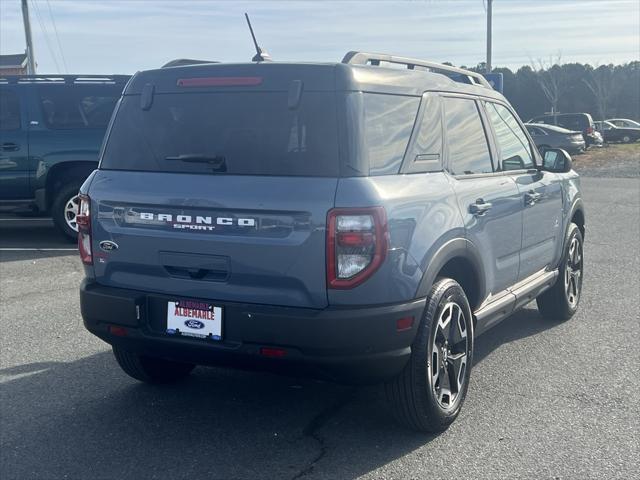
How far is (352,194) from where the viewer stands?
3836 millimetres

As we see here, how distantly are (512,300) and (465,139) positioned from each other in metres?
1.13

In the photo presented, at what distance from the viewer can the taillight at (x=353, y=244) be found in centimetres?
380

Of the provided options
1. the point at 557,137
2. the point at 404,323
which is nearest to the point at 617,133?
the point at 557,137

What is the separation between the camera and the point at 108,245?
434 centimetres

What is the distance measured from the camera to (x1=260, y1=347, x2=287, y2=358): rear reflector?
3916mm

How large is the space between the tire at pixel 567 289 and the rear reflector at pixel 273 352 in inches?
132

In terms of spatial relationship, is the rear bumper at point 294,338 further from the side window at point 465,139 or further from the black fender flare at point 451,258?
the side window at point 465,139

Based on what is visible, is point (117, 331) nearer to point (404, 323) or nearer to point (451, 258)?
point (404, 323)

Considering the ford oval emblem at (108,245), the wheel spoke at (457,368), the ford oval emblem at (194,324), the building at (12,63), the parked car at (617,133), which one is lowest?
the parked car at (617,133)

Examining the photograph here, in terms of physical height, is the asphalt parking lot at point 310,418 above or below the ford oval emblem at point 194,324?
below

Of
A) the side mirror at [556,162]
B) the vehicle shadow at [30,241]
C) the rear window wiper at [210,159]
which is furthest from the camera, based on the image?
the vehicle shadow at [30,241]

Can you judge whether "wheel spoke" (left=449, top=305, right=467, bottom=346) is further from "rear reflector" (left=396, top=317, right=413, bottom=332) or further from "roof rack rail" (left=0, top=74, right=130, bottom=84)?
"roof rack rail" (left=0, top=74, right=130, bottom=84)

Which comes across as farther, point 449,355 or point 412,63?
point 412,63

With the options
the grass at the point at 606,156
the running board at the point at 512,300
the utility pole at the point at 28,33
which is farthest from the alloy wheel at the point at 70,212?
the grass at the point at 606,156
